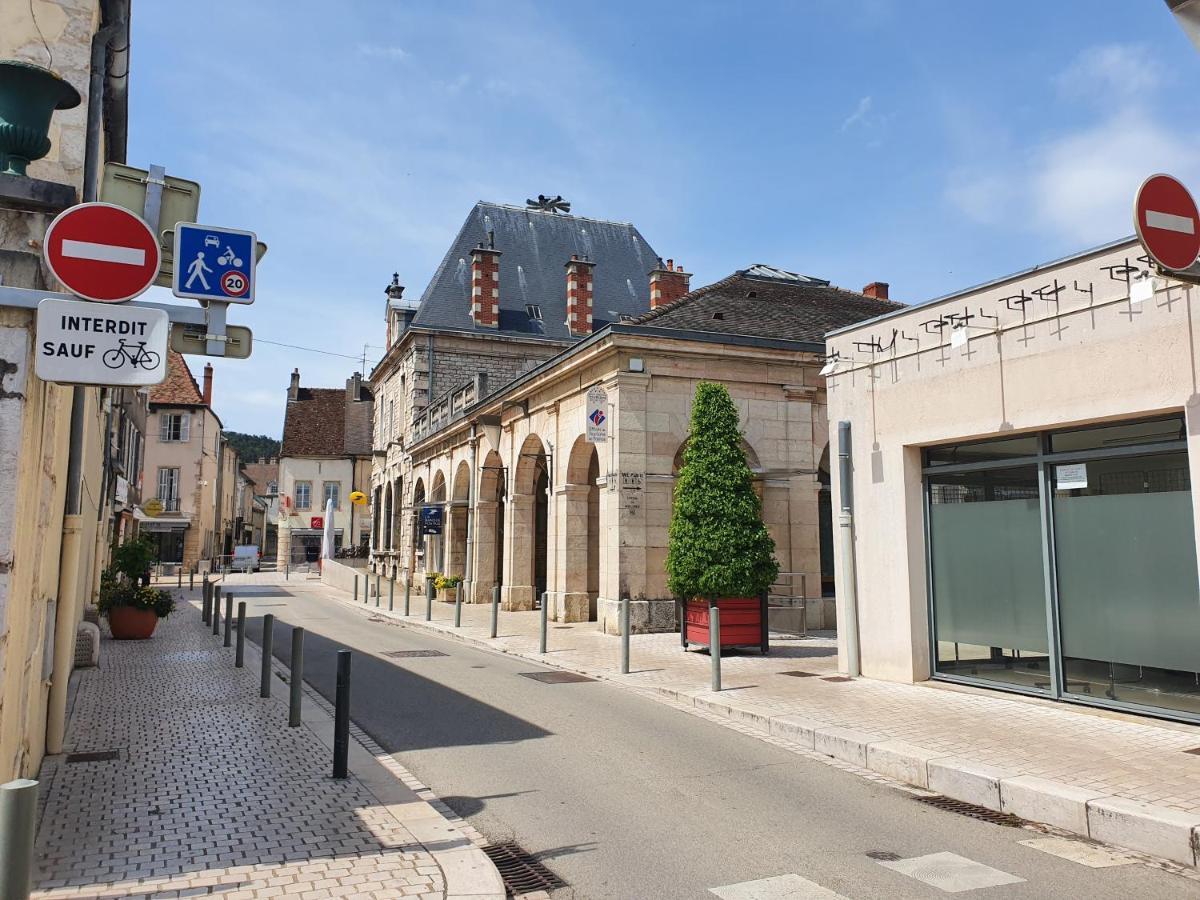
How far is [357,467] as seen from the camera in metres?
57.5

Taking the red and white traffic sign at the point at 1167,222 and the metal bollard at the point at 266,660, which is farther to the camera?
the metal bollard at the point at 266,660

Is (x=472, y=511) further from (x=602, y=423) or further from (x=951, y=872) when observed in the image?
(x=951, y=872)

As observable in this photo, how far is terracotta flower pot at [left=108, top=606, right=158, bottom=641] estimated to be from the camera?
14.8 meters

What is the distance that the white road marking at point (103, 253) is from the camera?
427cm

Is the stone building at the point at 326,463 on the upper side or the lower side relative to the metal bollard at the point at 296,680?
upper

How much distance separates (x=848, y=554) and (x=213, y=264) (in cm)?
819

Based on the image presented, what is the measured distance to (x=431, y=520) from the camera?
2592cm

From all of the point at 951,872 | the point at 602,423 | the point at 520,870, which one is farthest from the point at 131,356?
the point at 602,423

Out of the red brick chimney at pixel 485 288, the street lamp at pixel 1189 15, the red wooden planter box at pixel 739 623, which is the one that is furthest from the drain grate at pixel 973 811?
the red brick chimney at pixel 485 288

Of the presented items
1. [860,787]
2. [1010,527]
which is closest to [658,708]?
[860,787]

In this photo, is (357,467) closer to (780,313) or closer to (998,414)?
(780,313)

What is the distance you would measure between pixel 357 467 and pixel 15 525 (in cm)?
5497

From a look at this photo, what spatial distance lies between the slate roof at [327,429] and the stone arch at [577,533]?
40.4 metres

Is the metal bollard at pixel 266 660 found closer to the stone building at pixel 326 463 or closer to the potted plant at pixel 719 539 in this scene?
the potted plant at pixel 719 539
